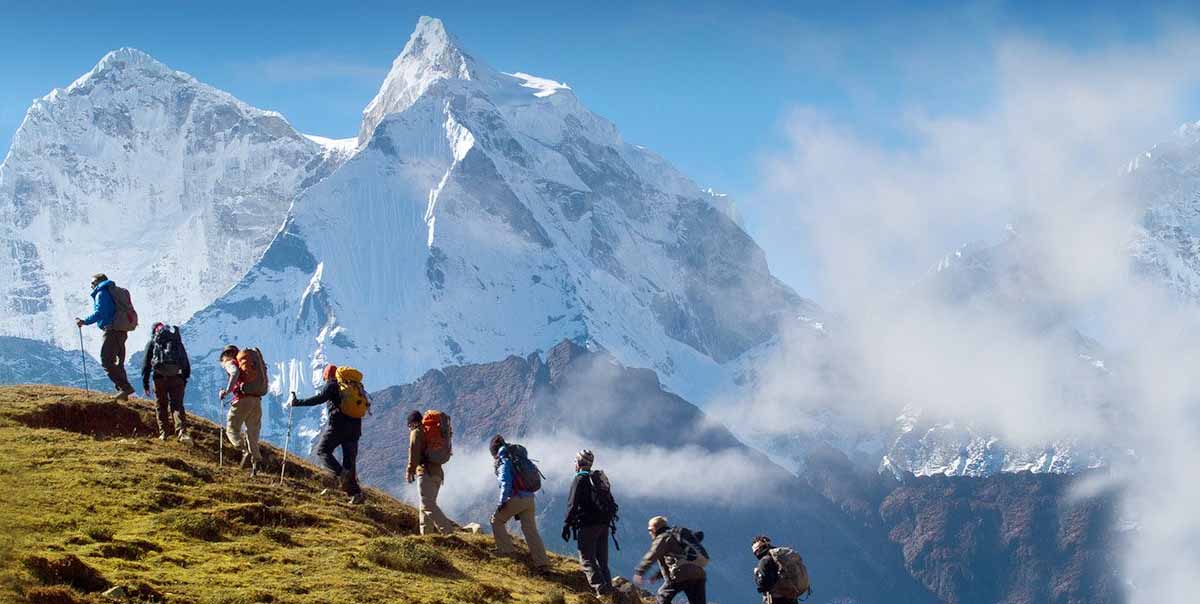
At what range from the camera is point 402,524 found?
29.5 metres

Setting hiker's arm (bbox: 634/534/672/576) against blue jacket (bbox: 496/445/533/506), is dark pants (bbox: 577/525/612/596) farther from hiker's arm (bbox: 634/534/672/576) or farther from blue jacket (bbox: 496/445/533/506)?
hiker's arm (bbox: 634/534/672/576)

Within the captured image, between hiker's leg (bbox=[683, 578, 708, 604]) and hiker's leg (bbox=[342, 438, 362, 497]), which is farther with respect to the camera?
hiker's leg (bbox=[342, 438, 362, 497])

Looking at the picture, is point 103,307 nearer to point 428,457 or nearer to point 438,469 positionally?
point 428,457

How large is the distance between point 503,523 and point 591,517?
204cm

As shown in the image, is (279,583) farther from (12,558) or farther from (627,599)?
(627,599)

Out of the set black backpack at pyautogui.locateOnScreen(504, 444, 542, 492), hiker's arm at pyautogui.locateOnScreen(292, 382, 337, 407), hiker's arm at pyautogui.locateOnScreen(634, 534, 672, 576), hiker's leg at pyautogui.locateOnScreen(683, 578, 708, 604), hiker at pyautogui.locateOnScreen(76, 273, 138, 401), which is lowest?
hiker's leg at pyautogui.locateOnScreen(683, 578, 708, 604)

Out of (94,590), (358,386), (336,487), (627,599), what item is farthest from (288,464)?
(94,590)

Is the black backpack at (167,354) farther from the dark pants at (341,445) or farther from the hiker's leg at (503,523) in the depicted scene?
the hiker's leg at (503,523)

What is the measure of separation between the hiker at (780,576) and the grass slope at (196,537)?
3.64 metres

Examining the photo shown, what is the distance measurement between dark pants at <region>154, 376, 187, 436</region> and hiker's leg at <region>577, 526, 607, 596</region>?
387 inches

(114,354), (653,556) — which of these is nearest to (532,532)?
(653,556)

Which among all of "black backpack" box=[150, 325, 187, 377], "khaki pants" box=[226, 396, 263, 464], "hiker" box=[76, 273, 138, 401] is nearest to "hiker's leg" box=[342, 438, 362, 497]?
"khaki pants" box=[226, 396, 263, 464]

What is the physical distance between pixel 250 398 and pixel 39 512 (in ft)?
23.9

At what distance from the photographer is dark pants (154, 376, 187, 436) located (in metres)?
30.4
